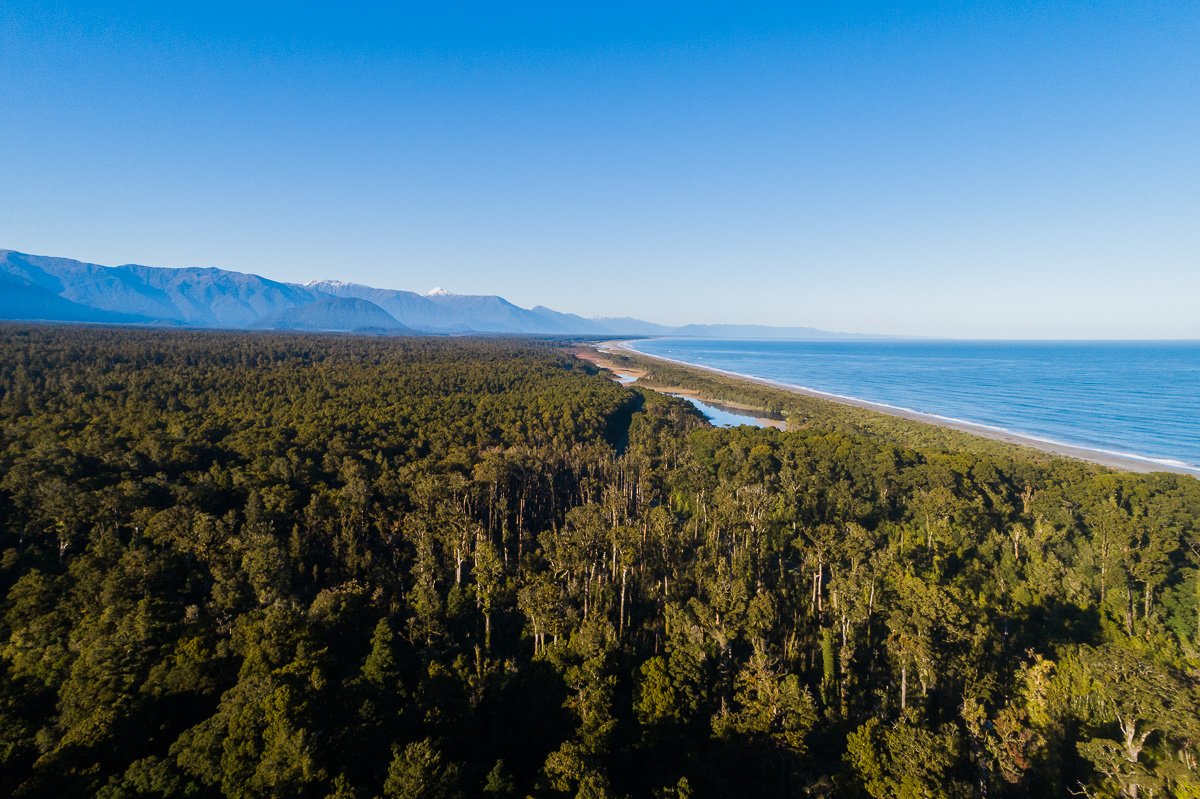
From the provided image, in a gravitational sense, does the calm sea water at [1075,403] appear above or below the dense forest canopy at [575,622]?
above

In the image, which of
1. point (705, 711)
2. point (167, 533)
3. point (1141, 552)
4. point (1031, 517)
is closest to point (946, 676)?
point (705, 711)

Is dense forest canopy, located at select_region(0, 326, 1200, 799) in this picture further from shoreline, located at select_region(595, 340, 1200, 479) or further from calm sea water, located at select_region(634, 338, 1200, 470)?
calm sea water, located at select_region(634, 338, 1200, 470)

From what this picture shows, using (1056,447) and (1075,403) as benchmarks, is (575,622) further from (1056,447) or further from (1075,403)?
(1075,403)

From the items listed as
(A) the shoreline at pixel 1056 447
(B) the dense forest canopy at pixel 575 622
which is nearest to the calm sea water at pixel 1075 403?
(A) the shoreline at pixel 1056 447

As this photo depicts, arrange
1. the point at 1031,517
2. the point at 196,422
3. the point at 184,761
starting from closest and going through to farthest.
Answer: the point at 184,761
the point at 1031,517
the point at 196,422

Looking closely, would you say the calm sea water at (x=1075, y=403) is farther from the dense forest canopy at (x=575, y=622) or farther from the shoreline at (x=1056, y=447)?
the dense forest canopy at (x=575, y=622)

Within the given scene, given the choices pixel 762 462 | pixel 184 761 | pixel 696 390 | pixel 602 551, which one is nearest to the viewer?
pixel 184 761

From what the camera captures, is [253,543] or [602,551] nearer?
[253,543]

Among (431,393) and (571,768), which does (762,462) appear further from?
(431,393)
